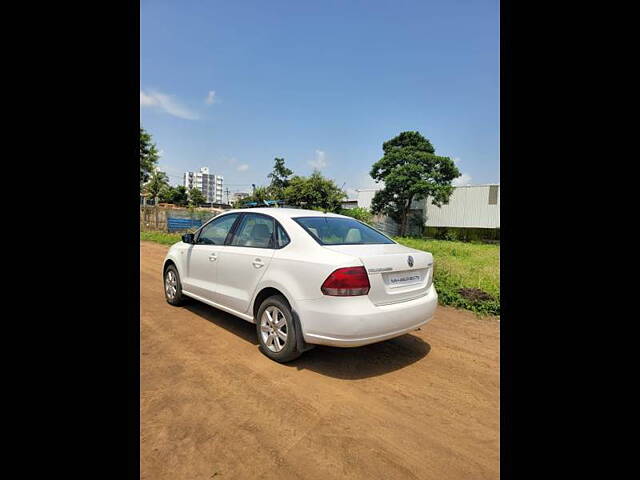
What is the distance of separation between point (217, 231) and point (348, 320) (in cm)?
255

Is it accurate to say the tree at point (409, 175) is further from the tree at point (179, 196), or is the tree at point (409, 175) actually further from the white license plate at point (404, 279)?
the tree at point (179, 196)

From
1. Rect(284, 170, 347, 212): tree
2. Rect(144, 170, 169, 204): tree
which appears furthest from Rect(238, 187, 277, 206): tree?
Rect(144, 170, 169, 204): tree

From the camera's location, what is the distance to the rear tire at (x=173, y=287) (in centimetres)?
522

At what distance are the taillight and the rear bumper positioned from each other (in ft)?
0.17

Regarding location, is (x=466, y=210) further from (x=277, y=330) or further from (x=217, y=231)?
(x=277, y=330)

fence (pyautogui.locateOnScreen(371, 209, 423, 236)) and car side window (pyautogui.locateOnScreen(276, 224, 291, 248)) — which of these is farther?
fence (pyautogui.locateOnScreen(371, 209, 423, 236))

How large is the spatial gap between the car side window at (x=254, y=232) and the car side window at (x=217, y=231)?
26 centimetres

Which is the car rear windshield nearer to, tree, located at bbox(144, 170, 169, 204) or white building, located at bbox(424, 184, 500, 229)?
white building, located at bbox(424, 184, 500, 229)

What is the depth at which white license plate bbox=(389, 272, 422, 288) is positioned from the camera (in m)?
3.26

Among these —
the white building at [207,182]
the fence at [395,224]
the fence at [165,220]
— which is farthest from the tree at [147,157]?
the white building at [207,182]
